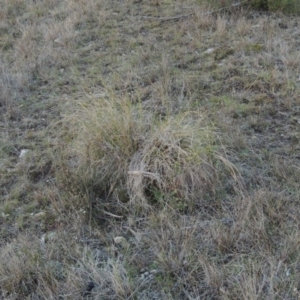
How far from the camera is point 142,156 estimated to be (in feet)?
9.94

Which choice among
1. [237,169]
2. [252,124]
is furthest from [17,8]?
[237,169]

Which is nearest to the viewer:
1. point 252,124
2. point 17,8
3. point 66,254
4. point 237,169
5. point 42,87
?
point 66,254

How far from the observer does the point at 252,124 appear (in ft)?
12.1

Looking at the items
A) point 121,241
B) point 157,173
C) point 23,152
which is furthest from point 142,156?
point 23,152

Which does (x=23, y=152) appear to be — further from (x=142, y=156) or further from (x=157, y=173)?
(x=157, y=173)

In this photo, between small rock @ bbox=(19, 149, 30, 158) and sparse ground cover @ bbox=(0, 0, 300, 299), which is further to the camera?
small rock @ bbox=(19, 149, 30, 158)

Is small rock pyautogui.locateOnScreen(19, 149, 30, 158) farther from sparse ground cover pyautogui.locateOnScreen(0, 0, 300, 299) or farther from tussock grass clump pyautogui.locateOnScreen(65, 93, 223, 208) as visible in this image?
tussock grass clump pyautogui.locateOnScreen(65, 93, 223, 208)

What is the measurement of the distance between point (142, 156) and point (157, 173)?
0.18 meters

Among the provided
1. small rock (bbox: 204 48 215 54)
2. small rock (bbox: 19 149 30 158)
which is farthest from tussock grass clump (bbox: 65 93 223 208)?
small rock (bbox: 204 48 215 54)

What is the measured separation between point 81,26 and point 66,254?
4.17m

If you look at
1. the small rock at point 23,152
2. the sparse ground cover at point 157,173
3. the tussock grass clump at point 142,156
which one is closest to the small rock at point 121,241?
the sparse ground cover at point 157,173

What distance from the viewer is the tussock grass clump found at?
2902 mm

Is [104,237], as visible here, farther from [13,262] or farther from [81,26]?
[81,26]

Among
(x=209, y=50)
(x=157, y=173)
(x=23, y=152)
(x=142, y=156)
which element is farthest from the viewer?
(x=209, y=50)
